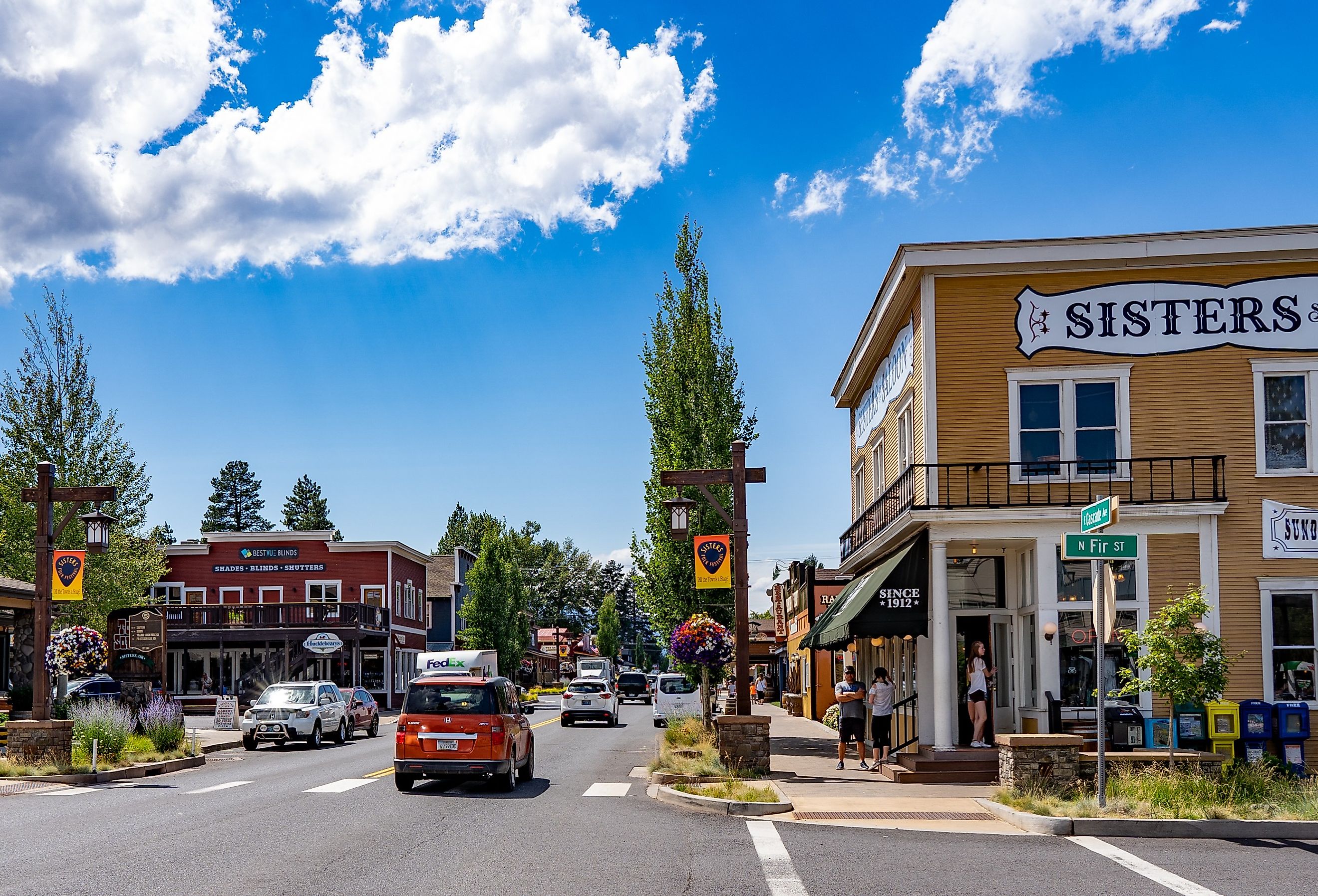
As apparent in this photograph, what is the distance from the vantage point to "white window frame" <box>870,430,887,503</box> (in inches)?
1056

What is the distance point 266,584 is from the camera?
5703 centimetres

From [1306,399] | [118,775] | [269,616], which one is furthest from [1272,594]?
[269,616]

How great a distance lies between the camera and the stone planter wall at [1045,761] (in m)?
15.3

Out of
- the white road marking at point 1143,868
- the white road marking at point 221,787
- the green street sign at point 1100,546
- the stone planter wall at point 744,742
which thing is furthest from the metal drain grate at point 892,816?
the white road marking at point 221,787

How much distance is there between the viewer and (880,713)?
858 inches

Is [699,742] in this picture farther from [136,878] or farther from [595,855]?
[136,878]

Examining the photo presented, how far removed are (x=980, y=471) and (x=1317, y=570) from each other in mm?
5870

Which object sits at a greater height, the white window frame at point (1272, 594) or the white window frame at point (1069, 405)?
the white window frame at point (1069, 405)

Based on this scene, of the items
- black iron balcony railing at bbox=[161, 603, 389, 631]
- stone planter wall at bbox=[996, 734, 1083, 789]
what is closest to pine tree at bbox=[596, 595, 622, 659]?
black iron balcony railing at bbox=[161, 603, 389, 631]

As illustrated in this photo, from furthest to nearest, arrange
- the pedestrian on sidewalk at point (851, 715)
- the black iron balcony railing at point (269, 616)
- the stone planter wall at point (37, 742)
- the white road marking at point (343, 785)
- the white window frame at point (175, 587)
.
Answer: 1. the white window frame at point (175, 587)
2. the black iron balcony railing at point (269, 616)
3. the pedestrian on sidewalk at point (851, 715)
4. the stone planter wall at point (37, 742)
5. the white road marking at point (343, 785)

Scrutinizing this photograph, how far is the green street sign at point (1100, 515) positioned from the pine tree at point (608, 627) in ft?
360

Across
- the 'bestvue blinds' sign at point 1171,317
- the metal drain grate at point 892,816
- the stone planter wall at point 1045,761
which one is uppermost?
the 'bestvue blinds' sign at point 1171,317

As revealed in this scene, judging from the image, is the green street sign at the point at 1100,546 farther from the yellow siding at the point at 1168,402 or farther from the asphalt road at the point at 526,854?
the yellow siding at the point at 1168,402

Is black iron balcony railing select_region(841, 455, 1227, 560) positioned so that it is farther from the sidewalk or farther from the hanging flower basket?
the hanging flower basket
